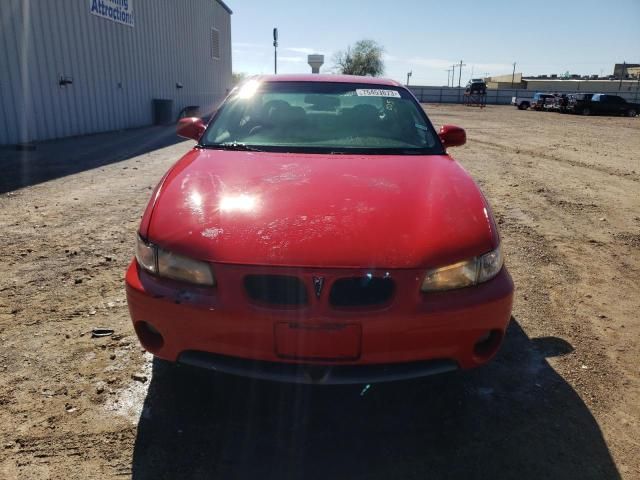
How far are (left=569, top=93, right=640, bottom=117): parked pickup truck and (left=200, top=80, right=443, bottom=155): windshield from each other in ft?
104

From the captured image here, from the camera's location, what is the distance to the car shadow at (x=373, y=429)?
6.22 feet

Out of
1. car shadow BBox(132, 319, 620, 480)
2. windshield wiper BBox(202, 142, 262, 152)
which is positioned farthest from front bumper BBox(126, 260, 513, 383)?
windshield wiper BBox(202, 142, 262, 152)

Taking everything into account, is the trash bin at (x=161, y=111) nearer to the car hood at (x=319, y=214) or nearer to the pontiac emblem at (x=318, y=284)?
the car hood at (x=319, y=214)

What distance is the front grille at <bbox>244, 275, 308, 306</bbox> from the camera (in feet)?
6.16

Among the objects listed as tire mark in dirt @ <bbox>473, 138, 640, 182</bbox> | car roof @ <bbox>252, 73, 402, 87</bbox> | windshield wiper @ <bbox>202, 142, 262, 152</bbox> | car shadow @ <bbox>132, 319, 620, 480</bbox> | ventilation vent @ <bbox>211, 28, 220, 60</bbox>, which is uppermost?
ventilation vent @ <bbox>211, 28, 220, 60</bbox>

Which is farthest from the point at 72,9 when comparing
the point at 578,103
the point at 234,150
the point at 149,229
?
the point at 578,103

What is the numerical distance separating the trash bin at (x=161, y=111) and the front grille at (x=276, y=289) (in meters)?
16.2

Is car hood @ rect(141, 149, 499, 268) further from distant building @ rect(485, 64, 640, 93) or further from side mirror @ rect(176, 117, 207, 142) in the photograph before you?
distant building @ rect(485, 64, 640, 93)

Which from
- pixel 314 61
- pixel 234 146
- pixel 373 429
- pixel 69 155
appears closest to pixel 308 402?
pixel 373 429

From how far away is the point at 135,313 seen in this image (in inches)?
81.0

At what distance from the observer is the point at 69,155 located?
921cm

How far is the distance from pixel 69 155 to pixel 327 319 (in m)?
9.06

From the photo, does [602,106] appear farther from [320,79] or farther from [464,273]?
[464,273]

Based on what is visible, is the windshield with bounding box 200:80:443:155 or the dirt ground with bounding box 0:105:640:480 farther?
the windshield with bounding box 200:80:443:155
